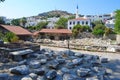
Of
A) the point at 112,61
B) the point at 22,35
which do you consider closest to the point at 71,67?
the point at 112,61

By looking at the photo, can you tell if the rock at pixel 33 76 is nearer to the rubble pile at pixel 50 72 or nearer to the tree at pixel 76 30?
the rubble pile at pixel 50 72

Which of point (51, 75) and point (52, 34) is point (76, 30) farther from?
point (51, 75)

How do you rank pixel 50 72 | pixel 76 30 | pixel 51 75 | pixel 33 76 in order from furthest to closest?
pixel 76 30 → pixel 50 72 → pixel 51 75 → pixel 33 76

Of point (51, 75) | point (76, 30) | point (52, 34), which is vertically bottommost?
point (51, 75)

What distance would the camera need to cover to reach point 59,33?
183 feet

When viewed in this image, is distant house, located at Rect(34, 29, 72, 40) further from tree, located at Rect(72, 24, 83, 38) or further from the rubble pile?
the rubble pile

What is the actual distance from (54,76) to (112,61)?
7677 millimetres

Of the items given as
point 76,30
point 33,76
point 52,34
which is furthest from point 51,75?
point 76,30

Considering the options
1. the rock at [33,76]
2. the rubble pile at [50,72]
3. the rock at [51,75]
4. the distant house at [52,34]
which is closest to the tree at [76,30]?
the distant house at [52,34]

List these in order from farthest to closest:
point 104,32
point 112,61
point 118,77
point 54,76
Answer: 1. point 104,32
2. point 112,61
3. point 118,77
4. point 54,76

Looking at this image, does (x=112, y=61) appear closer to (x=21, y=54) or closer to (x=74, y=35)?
(x=21, y=54)

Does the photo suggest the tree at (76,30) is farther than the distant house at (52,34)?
Yes

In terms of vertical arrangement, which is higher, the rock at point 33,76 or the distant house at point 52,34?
the distant house at point 52,34

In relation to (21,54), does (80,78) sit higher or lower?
lower
